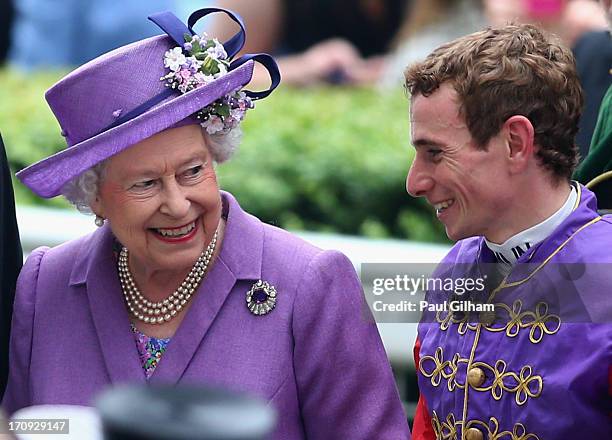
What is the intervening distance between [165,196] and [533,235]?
0.88 meters

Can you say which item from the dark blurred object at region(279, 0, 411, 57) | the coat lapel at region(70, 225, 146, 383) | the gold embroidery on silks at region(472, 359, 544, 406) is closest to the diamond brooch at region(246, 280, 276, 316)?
the coat lapel at region(70, 225, 146, 383)

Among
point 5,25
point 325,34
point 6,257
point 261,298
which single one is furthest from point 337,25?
point 261,298

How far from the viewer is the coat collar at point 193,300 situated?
324 centimetres

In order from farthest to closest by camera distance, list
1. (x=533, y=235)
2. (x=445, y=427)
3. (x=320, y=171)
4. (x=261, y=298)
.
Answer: (x=320, y=171) < (x=261, y=298) < (x=445, y=427) < (x=533, y=235)

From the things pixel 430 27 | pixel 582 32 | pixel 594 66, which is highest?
pixel 594 66

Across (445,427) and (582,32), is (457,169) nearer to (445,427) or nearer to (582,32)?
(445,427)

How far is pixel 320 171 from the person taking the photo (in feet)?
20.6

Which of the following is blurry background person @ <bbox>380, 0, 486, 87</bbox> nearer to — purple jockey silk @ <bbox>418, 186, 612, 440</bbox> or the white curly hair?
the white curly hair

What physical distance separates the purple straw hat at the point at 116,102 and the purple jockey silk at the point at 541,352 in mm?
781

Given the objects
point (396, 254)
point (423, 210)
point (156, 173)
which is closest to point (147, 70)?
point (156, 173)

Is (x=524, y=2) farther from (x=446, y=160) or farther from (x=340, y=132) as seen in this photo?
(x=446, y=160)

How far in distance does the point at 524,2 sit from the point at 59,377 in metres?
3.89

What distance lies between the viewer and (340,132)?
660 centimetres

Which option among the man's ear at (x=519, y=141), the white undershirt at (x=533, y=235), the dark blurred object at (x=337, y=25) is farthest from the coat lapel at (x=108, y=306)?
the dark blurred object at (x=337, y=25)
